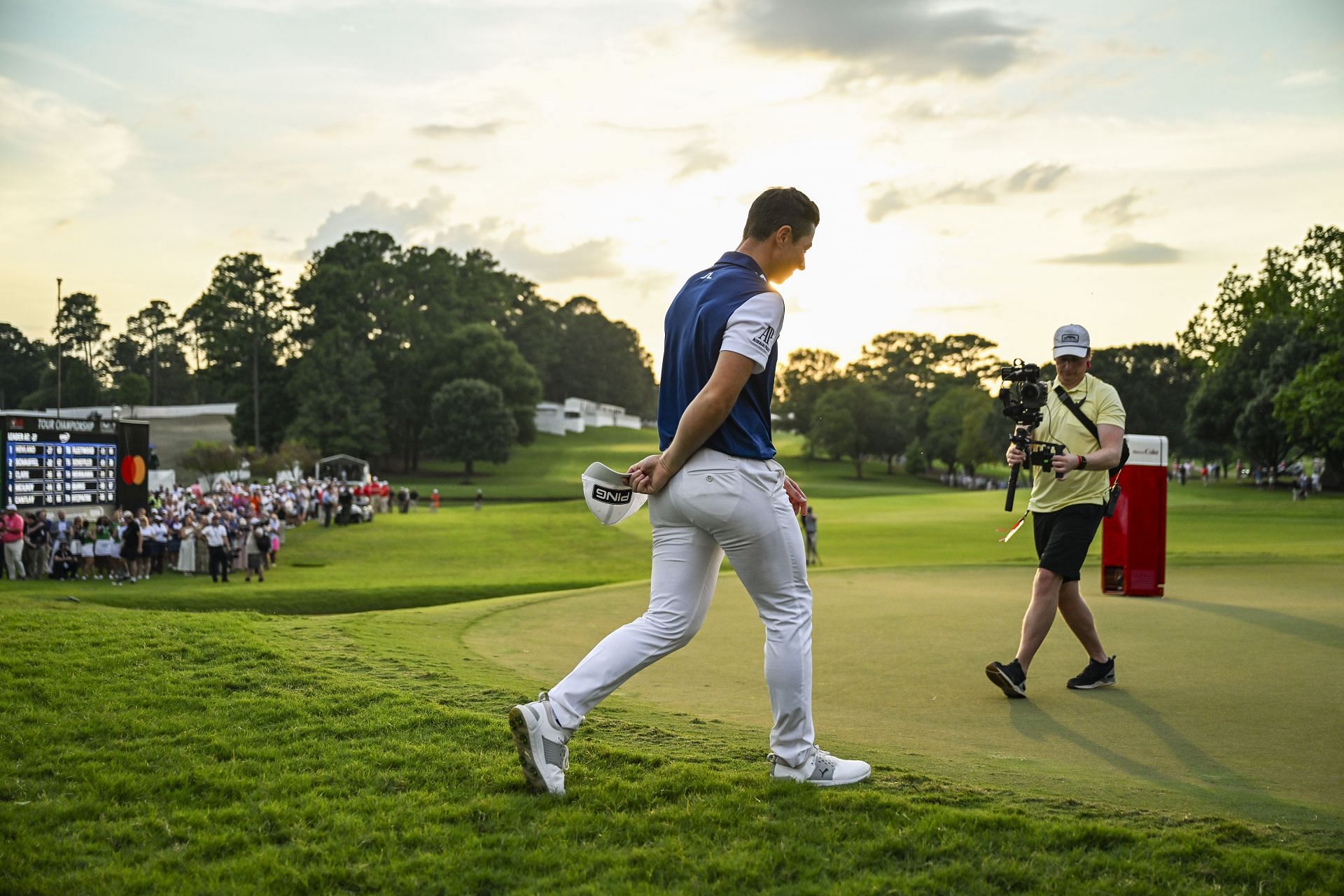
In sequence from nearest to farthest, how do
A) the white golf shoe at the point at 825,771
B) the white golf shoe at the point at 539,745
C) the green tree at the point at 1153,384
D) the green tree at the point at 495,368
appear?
the white golf shoe at the point at 539,745 → the white golf shoe at the point at 825,771 → the green tree at the point at 1153,384 → the green tree at the point at 495,368

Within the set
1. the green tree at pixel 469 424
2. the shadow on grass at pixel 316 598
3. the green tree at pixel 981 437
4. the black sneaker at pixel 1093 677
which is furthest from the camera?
the green tree at pixel 981 437

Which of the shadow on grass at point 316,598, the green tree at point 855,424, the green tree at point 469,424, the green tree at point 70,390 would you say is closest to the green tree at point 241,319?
the green tree at point 469,424

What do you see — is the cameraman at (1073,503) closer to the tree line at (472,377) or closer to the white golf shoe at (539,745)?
the white golf shoe at (539,745)

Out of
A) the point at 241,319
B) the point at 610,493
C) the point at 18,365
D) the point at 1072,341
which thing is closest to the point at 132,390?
the point at 18,365

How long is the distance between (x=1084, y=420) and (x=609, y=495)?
13.8 feet

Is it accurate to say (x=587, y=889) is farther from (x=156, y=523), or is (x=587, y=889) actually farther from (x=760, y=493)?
(x=156, y=523)

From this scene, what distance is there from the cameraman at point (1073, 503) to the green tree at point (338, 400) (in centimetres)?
8236

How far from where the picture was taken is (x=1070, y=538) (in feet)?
23.9

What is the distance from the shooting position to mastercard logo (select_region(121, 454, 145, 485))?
2947cm

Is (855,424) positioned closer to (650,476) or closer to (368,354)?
(368,354)

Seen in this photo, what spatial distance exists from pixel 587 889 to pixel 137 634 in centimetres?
596

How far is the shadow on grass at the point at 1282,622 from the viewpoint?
29.9ft

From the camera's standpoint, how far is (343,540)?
39.1 meters

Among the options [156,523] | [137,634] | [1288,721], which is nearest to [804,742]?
[1288,721]
